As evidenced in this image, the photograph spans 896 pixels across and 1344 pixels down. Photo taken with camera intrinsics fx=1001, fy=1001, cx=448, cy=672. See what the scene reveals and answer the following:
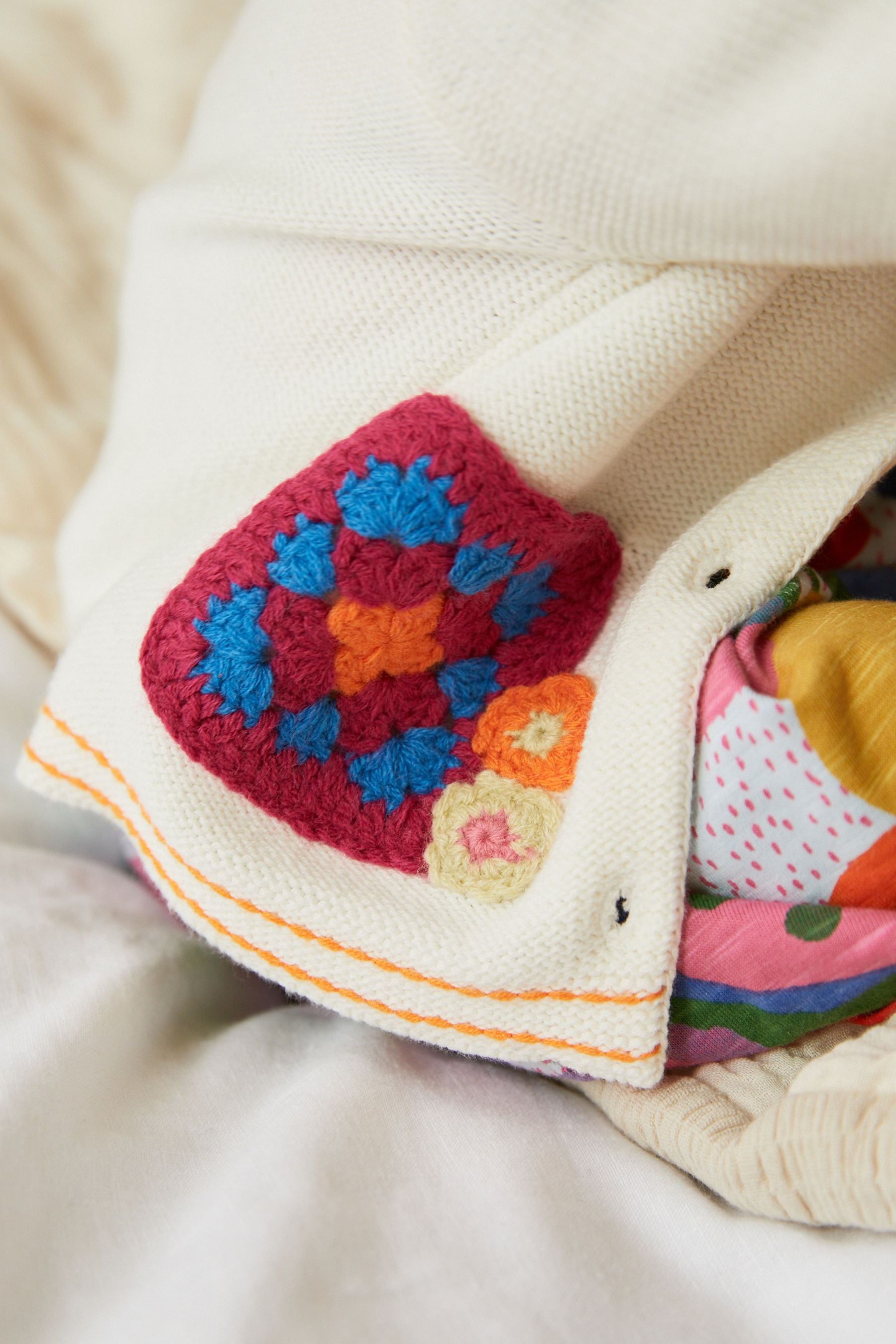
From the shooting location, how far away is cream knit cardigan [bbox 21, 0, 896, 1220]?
427mm

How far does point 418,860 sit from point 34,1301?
0.25 metres

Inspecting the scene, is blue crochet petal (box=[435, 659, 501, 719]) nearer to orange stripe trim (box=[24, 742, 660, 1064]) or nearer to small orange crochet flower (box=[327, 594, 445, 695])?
small orange crochet flower (box=[327, 594, 445, 695])

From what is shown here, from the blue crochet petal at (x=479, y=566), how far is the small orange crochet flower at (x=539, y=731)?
3.0 inches

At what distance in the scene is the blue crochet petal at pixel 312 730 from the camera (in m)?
0.51

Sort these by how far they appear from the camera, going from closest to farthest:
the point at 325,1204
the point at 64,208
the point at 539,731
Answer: the point at 325,1204, the point at 539,731, the point at 64,208

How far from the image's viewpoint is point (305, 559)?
1.58ft

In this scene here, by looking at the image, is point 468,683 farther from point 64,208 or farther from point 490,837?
point 64,208

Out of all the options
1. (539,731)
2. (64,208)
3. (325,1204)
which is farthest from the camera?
(64,208)

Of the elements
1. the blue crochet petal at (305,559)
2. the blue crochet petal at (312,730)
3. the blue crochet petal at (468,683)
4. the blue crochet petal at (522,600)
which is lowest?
the blue crochet petal at (312,730)

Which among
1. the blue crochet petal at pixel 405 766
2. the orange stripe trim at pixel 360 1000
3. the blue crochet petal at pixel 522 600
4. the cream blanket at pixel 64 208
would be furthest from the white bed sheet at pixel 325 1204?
the cream blanket at pixel 64 208

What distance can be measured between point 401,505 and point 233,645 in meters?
0.11

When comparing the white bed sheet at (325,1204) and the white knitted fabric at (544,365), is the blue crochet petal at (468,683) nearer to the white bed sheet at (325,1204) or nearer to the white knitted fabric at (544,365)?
the white knitted fabric at (544,365)

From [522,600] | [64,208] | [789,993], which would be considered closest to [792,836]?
[789,993]

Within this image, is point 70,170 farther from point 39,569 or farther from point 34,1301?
point 34,1301
